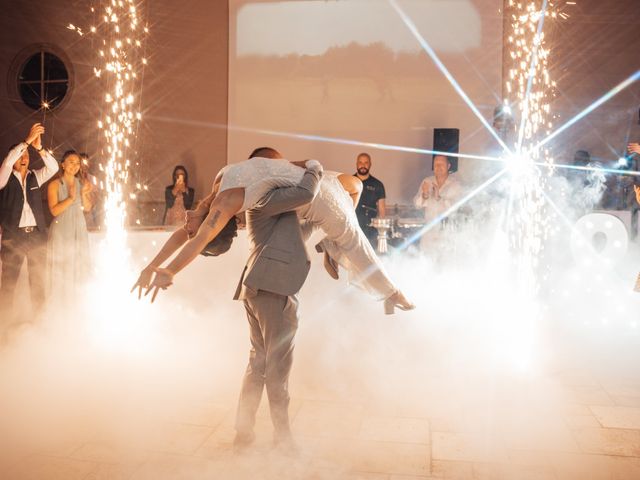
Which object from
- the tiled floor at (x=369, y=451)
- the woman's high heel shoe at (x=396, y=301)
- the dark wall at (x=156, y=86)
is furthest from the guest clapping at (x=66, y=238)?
the dark wall at (x=156, y=86)

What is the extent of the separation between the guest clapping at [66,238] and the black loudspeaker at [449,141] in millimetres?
4922

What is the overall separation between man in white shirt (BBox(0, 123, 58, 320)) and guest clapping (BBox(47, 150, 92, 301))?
9 centimetres

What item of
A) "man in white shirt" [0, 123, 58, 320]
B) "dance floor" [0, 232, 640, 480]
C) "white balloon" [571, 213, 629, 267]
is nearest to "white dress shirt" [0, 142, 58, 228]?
"man in white shirt" [0, 123, 58, 320]

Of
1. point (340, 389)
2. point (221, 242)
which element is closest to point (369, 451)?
point (340, 389)

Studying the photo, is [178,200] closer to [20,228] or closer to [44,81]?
[44,81]

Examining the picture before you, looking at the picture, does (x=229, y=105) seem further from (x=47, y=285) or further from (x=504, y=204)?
(x=47, y=285)

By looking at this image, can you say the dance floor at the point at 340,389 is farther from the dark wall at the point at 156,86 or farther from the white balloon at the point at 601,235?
the dark wall at the point at 156,86

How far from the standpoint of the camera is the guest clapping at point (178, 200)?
8148 mm

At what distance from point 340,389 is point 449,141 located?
5388mm

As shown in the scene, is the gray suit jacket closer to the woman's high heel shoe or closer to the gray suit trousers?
the gray suit trousers

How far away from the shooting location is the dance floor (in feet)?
9.16

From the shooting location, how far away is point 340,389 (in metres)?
3.77

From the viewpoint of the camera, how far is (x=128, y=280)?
545cm

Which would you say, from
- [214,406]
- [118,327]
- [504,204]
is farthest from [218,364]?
[504,204]
